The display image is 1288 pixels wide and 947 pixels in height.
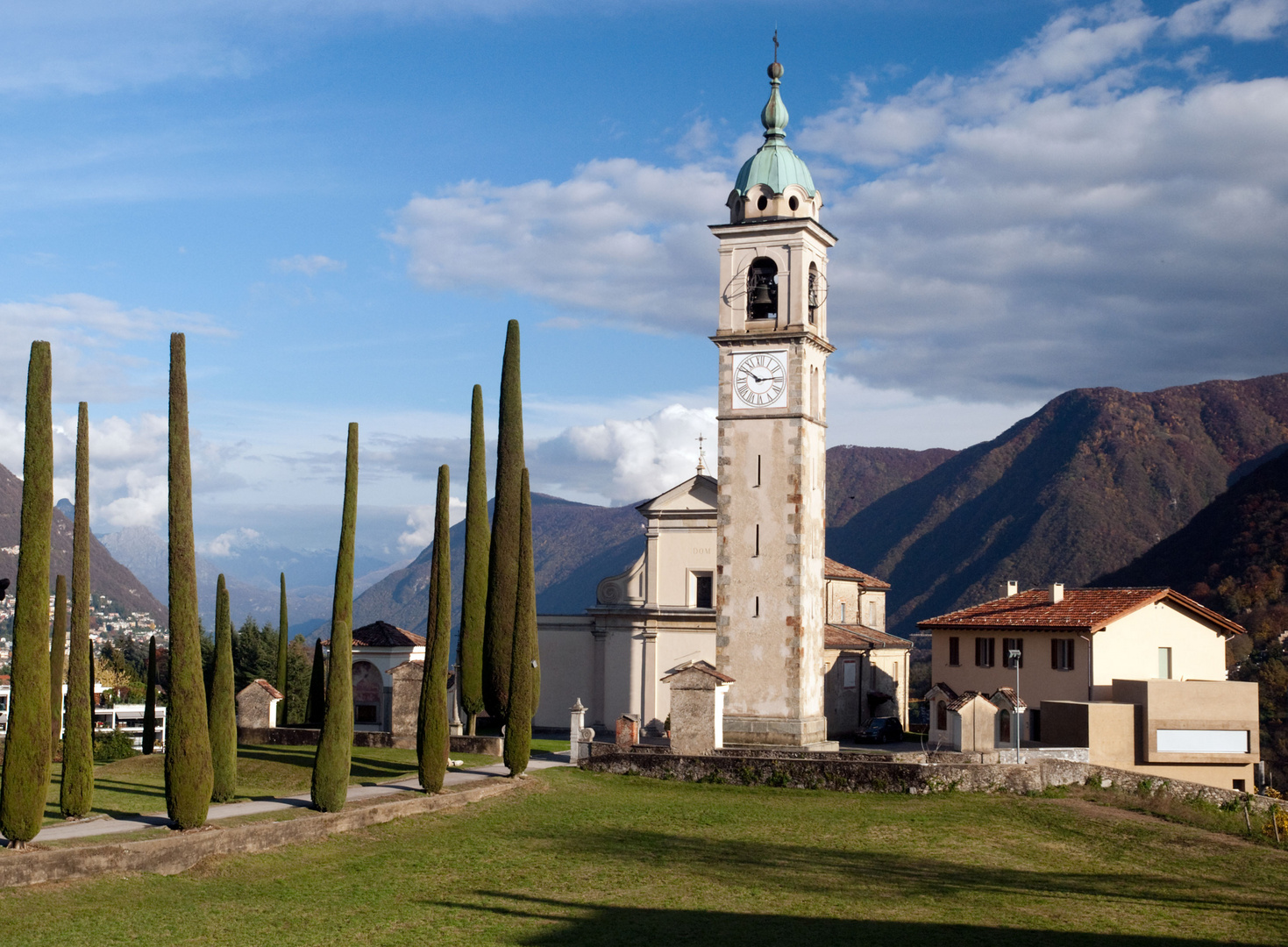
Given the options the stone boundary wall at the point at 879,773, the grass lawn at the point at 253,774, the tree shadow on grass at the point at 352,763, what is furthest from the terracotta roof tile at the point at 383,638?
the stone boundary wall at the point at 879,773

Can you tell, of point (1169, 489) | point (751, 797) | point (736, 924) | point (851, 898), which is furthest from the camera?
point (1169, 489)

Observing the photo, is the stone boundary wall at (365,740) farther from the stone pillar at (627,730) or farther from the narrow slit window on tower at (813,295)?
the narrow slit window on tower at (813,295)

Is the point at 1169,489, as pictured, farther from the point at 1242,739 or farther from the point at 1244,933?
the point at 1244,933

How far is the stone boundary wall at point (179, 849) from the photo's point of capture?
1917 cm

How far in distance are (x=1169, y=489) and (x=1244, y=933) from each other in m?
133

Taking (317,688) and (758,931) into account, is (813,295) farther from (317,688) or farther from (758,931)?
(758,931)

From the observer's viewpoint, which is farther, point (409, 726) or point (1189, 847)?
point (409, 726)

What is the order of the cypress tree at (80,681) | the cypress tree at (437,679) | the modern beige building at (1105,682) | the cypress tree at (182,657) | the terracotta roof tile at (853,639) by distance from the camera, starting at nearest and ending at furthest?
the cypress tree at (182,657), the cypress tree at (80,681), the cypress tree at (437,679), the modern beige building at (1105,682), the terracotta roof tile at (853,639)

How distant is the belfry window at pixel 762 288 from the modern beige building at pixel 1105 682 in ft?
40.0

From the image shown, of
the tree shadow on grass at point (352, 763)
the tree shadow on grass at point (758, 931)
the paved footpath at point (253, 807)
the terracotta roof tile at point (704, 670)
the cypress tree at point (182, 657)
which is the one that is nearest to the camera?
the tree shadow on grass at point (758, 931)

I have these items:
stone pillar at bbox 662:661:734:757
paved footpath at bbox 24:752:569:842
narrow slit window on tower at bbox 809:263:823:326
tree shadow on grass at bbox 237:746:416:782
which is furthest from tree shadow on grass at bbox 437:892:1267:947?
narrow slit window on tower at bbox 809:263:823:326

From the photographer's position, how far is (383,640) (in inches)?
1903

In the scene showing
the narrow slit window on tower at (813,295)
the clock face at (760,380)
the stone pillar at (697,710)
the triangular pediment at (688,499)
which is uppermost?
the narrow slit window on tower at (813,295)

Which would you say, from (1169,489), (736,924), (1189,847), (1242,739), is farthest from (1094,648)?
(1169,489)
